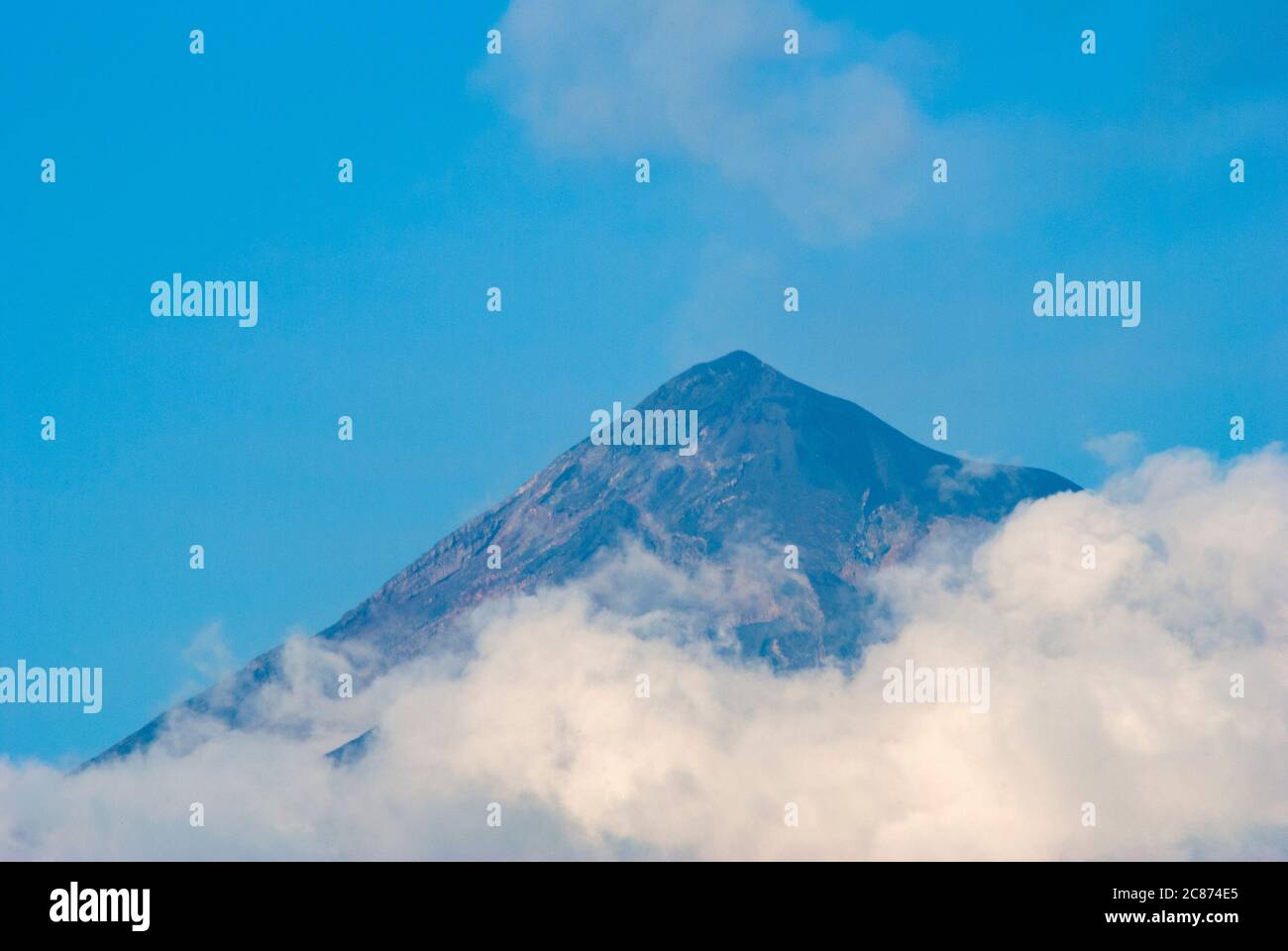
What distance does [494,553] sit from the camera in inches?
4562

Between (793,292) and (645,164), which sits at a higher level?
(645,164)

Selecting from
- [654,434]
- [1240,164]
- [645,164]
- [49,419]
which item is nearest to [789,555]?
[654,434]

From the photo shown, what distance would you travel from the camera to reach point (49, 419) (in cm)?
9956

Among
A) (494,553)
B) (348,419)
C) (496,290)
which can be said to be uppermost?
(496,290)

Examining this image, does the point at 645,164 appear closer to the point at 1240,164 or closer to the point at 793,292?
the point at 793,292

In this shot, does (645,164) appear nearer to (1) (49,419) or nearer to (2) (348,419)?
(2) (348,419)

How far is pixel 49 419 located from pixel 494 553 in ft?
101
